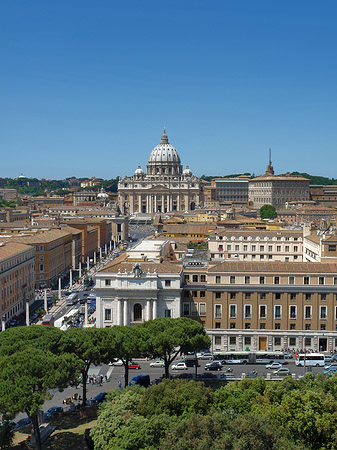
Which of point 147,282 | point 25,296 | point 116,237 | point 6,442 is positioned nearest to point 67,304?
point 25,296

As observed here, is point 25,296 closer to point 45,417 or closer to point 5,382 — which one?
point 45,417

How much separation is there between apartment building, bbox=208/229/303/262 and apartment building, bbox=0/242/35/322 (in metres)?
19.5

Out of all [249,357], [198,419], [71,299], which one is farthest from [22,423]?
[71,299]

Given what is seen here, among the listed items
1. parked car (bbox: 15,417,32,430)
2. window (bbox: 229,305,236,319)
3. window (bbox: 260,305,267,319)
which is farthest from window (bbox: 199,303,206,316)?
parked car (bbox: 15,417,32,430)

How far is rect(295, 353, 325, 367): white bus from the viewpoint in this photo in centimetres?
4016

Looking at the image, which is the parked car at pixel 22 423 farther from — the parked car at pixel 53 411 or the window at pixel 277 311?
the window at pixel 277 311

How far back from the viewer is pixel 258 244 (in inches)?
2717

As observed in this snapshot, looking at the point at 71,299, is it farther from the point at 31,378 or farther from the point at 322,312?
the point at 31,378

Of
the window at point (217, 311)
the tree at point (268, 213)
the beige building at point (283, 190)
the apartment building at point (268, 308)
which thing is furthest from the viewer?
the beige building at point (283, 190)

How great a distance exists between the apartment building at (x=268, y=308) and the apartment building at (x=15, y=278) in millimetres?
18147

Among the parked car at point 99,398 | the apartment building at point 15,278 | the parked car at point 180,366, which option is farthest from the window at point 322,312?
the apartment building at point 15,278

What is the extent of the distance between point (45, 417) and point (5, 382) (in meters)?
5.61

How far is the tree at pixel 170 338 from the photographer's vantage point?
34781 mm

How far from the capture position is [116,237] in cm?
13675
